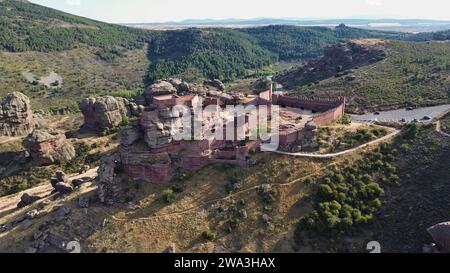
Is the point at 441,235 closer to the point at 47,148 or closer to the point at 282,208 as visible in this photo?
the point at 282,208

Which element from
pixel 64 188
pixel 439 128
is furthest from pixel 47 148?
pixel 439 128

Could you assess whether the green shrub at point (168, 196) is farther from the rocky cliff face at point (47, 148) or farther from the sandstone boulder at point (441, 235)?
the rocky cliff face at point (47, 148)

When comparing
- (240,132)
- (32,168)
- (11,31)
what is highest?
(11,31)

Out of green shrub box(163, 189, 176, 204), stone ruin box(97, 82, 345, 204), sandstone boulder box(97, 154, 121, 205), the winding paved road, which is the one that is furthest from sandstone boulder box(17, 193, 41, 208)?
the winding paved road

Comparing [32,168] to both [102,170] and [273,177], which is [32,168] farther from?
[273,177]

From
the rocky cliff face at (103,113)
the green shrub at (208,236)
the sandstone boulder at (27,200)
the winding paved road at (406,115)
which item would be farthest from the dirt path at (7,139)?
the winding paved road at (406,115)

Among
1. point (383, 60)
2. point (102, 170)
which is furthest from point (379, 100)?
point (102, 170)
